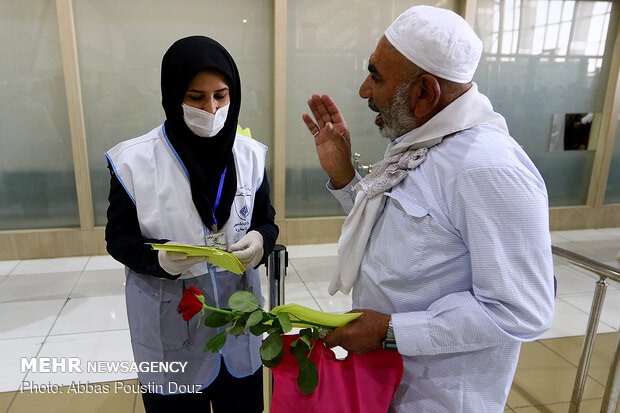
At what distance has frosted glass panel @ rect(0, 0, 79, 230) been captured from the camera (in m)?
3.78

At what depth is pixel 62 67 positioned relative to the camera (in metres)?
3.90

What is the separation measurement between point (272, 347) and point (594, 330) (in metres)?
1.84

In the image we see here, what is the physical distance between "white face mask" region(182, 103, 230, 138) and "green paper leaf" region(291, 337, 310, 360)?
0.79 meters

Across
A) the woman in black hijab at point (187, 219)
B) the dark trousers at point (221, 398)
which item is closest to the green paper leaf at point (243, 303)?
the woman in black hijab at point (187, 219)

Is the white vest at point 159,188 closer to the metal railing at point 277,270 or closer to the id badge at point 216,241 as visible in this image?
the id badge at point 216,241

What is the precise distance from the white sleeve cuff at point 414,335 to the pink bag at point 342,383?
0.22ft

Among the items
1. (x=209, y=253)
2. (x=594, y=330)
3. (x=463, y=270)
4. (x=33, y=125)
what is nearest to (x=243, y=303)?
(x=209, y=253)

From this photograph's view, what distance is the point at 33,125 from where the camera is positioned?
3992mm

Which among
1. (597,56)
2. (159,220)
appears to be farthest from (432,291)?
(597,56)

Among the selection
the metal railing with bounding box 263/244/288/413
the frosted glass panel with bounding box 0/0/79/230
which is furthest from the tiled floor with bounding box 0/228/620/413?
the metal railing with bounding box 263/244/288/413

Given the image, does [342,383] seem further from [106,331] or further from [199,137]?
[106,331]

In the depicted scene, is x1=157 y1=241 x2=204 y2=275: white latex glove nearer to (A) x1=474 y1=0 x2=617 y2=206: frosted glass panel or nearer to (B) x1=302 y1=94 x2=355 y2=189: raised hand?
(B) x1=302 y1=94 x2=355 y2=189: raised hand

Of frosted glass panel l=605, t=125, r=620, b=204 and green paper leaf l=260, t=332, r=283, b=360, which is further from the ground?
green paper leaf l=260, t=332, r=283, b=360

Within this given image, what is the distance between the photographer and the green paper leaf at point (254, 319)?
3.02ft
